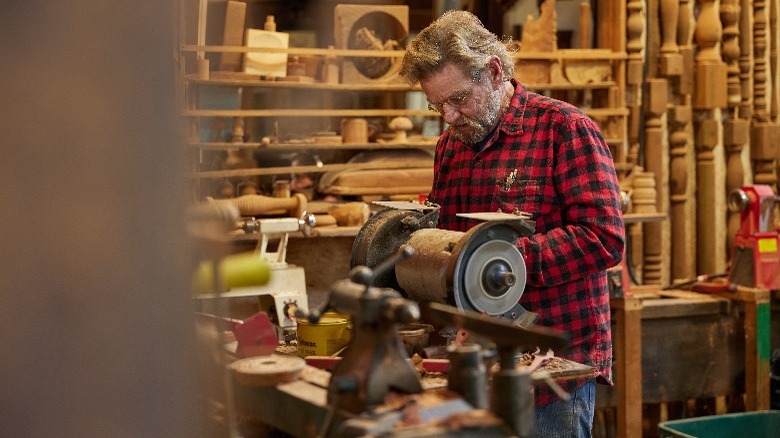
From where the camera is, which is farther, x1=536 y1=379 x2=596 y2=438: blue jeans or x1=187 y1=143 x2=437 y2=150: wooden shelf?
x1=187 y1=143 x2=437 y2=150: wooden shelf

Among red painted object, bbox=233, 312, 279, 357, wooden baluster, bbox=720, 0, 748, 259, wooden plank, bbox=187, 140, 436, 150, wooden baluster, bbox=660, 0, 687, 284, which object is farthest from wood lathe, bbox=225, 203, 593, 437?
wooden baluster, bbox=720, 0, 748, 259

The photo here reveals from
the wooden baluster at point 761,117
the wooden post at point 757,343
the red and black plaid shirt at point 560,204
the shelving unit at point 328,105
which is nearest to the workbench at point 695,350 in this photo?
the wooden post at point 757,343

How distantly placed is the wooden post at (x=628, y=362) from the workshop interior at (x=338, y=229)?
12 mm

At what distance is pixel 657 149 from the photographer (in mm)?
4699

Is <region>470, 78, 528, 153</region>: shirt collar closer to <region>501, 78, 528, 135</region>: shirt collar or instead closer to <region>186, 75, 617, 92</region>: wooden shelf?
<region>501, 78, 528, 135</region>: shirt collar

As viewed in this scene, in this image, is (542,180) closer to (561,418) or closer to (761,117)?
(561,418)

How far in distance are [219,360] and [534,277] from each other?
1.39 metres

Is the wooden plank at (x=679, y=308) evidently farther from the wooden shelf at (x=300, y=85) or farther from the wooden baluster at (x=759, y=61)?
the wooden baluster at (x=759, y=61)

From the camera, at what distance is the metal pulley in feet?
6.43

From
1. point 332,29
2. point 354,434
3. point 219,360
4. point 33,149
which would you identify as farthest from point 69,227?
point 332,29

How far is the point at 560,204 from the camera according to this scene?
2502 millimetres

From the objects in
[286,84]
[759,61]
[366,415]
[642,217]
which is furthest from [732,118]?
[366,415]

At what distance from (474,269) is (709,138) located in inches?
126

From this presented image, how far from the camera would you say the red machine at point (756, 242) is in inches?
163
